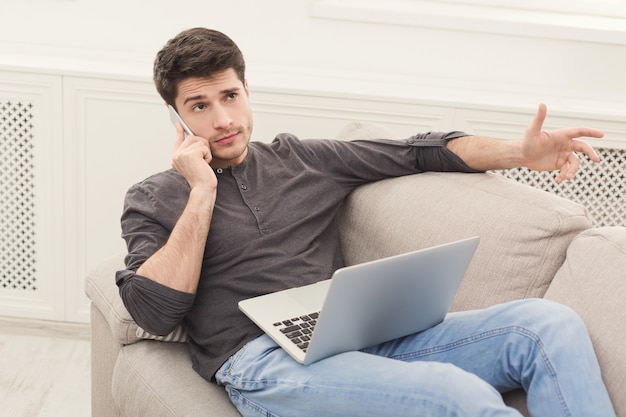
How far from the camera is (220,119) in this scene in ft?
6.04

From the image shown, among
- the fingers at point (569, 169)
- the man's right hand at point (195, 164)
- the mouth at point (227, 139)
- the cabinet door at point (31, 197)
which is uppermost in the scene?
the fingers at point (569, 169)

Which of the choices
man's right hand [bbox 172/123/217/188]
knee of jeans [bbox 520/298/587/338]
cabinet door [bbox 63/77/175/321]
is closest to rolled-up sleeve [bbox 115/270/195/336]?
man's right hand [bbox 172/123/217/188]

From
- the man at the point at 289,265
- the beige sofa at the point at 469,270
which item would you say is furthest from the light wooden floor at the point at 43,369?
the man at the point at 289,265

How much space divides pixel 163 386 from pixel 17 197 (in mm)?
1242

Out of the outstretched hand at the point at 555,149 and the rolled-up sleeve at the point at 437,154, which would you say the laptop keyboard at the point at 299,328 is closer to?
the rolled-up sleeve at the point at 437,154

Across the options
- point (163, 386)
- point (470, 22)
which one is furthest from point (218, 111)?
point (470, 22)

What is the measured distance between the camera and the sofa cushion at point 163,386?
1604 millimetres

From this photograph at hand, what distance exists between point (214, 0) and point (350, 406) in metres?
1.63

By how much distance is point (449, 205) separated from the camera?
72.4 inches

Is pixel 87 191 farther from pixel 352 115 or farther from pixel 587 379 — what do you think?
pixel 587 379

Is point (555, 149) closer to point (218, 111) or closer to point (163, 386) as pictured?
point (218, 111)

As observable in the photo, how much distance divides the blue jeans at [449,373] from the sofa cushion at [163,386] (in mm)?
47

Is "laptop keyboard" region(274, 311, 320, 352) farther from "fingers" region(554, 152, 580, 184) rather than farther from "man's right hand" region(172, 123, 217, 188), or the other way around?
"fingers" region(554, 152, 580, 184)

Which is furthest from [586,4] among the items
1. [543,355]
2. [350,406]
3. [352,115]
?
[350,406]
